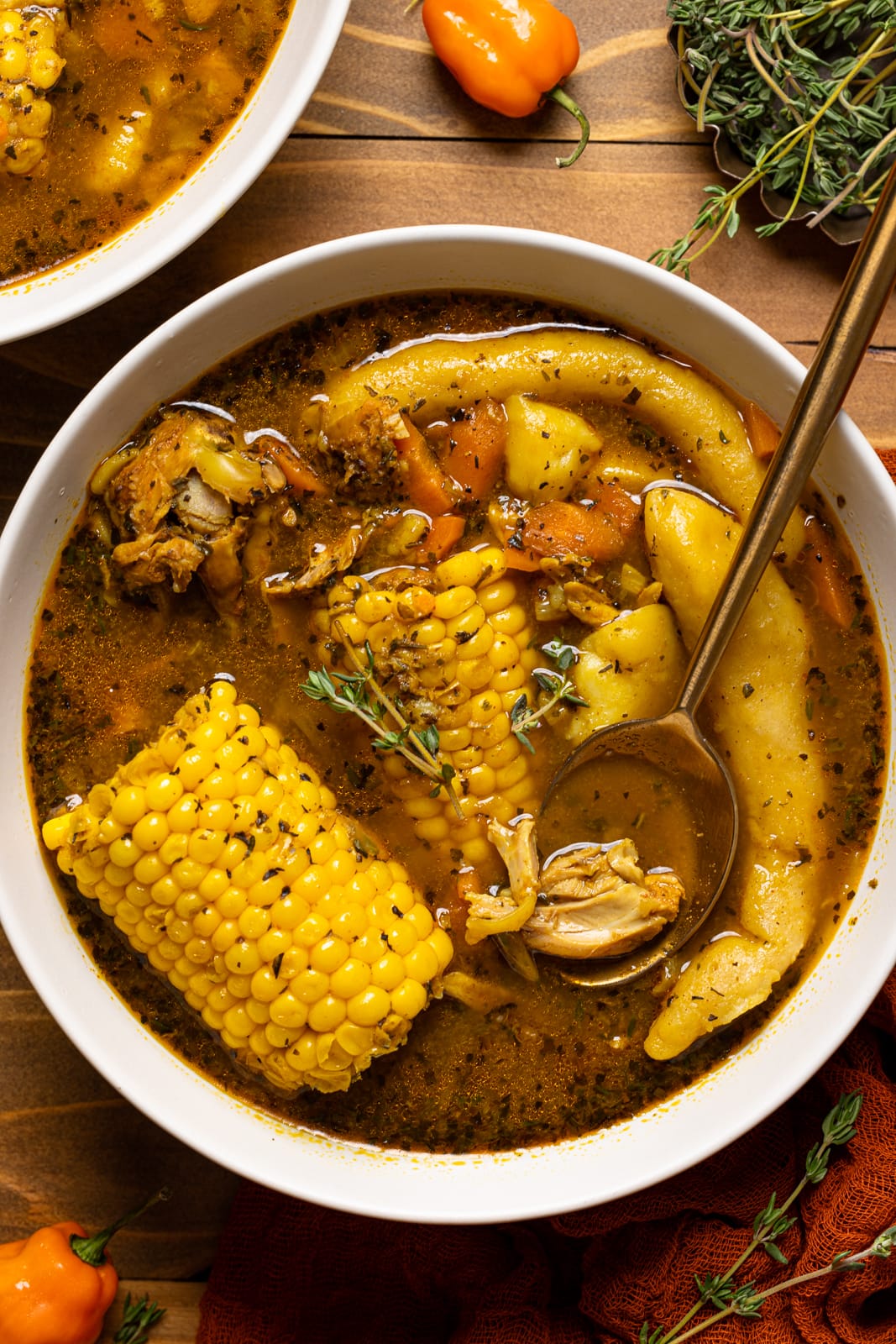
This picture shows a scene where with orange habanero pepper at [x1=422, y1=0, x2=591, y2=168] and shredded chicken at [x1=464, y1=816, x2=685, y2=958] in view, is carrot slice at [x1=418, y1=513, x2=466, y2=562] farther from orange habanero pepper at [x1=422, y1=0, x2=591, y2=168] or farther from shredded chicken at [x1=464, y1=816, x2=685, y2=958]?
orange habanero pepper at [x1=422, y1=0, x2=591, y2=168]

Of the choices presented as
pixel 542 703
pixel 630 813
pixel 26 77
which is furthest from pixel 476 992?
pixel 26 77

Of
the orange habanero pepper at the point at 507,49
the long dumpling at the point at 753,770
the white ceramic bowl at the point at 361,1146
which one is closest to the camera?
the white ceramic bowl at the point at 361,1146

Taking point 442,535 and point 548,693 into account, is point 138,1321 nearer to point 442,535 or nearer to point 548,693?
point 548,693

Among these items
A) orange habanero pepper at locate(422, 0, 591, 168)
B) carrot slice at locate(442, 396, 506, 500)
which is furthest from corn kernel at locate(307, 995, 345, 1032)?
orange habanero pepper at locate(422, 0, 591, 168)

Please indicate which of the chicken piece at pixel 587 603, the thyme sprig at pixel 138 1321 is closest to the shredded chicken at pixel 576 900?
the chicken piece at pixel 587 603

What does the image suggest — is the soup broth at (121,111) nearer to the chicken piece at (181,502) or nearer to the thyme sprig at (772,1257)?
the chicken piece at (181,502)

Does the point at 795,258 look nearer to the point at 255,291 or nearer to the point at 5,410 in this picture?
the point at 255,291
